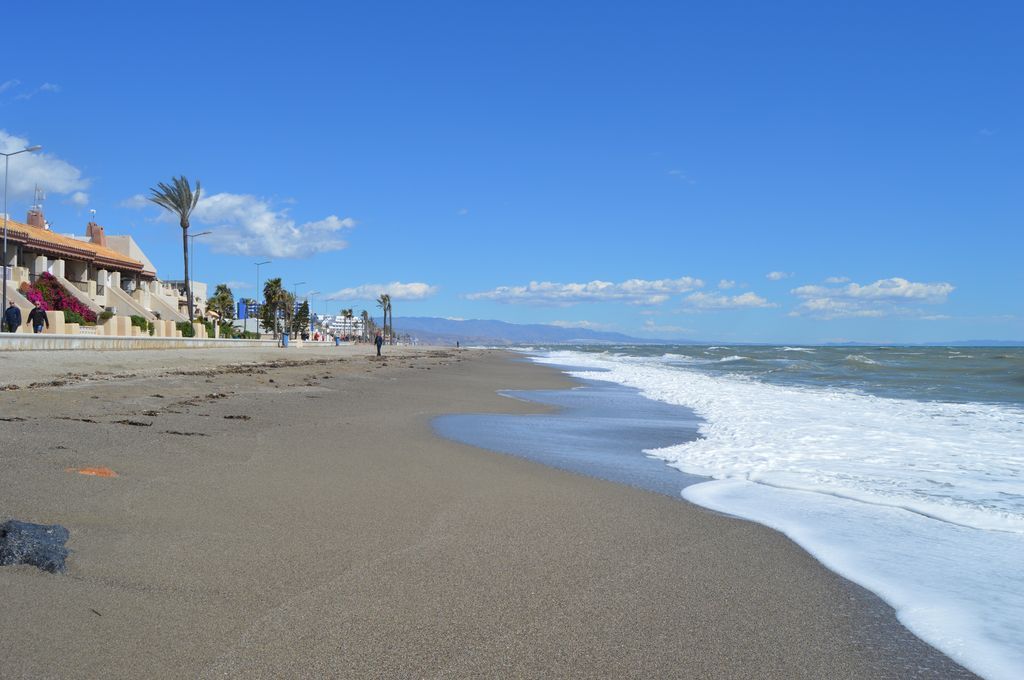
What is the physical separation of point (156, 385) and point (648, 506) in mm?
10293

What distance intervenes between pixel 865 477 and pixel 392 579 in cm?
540

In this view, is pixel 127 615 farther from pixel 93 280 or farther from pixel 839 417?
pixel 93 280

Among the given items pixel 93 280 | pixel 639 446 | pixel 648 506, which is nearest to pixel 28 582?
pixel 648 506

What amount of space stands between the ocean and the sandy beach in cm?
28

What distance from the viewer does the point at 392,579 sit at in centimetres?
357

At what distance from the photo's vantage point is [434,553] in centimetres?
405

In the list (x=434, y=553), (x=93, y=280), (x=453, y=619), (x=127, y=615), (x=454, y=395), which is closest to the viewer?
(x=127, y=615)

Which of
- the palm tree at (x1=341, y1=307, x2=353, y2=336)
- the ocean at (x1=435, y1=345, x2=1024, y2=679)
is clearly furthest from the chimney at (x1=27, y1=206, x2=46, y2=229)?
the palm tree at (x1=341, y1=307, x2=353, y2=336)

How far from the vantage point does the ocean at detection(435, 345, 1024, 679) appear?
3.77 m

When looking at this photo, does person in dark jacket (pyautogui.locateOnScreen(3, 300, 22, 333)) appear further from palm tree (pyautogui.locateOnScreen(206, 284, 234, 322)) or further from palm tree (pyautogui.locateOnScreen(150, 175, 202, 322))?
palm tree (pyautogui.locateOnScreen(206, 284, 234, 322))

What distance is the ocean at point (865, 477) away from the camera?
148 inches

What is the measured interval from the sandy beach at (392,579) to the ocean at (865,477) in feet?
0.93

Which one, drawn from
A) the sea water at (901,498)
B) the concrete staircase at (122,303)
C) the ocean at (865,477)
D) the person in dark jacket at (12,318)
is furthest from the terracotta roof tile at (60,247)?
the sea water at (901,498)

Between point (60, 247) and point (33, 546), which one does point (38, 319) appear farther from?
point (33, 546)
